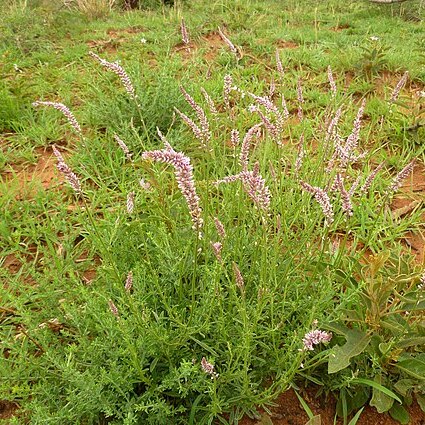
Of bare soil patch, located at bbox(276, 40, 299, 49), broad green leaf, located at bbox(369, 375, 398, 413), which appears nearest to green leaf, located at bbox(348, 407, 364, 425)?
broad green leaf, located at bbox(369, 375, 398, 413)

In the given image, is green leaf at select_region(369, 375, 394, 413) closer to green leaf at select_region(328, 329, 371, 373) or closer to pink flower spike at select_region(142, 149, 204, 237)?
green leaf at select_region(328, 329, 371, 373)

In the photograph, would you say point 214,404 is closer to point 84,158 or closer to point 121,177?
point 121,177

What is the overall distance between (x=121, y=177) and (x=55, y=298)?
1153 millimetres

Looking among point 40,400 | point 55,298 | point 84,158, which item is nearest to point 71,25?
point 84,158

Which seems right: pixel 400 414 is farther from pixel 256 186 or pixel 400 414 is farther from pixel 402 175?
pixel 256 186

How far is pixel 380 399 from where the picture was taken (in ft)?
4.94

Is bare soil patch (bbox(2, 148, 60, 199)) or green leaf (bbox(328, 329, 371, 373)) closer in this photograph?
green leaf (bbox(328, 329, 371, 373))

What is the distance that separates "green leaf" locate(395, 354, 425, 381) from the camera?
1.52 meters

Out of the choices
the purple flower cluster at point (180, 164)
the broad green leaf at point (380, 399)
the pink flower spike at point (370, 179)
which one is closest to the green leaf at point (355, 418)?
the broad green leaf at point (380, 399)

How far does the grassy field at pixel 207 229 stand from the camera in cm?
140

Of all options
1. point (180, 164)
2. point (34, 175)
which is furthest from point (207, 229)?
point (34, 175)

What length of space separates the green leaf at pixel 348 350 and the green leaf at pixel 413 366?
0.46ft

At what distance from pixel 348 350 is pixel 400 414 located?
12.3 inches

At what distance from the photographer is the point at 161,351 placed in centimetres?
147
